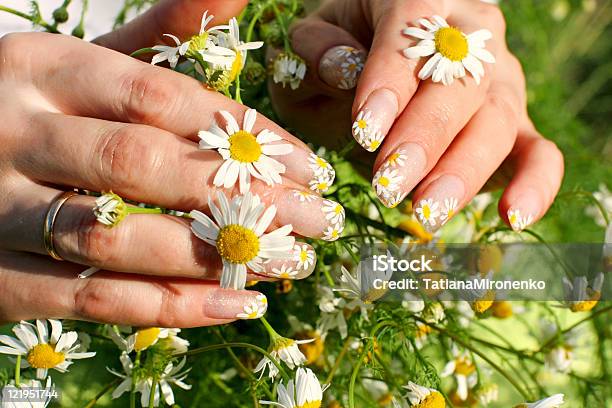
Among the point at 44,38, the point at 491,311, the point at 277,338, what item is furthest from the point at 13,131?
the point at 491,311

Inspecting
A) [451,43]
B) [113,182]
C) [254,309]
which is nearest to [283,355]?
[254,309]

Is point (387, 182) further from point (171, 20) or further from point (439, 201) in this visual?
point (171, 20)

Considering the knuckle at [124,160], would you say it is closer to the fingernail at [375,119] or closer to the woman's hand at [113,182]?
the woman's hand at [113,182]

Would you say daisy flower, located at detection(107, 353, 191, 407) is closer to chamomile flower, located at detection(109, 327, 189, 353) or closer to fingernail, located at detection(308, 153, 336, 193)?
chamomile flower, located at detection(109, 327, 189, 353)

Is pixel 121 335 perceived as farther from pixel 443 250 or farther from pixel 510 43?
pixel 510 43

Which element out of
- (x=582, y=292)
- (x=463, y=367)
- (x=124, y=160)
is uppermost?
(x=124, y=160)

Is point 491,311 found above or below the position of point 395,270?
below
